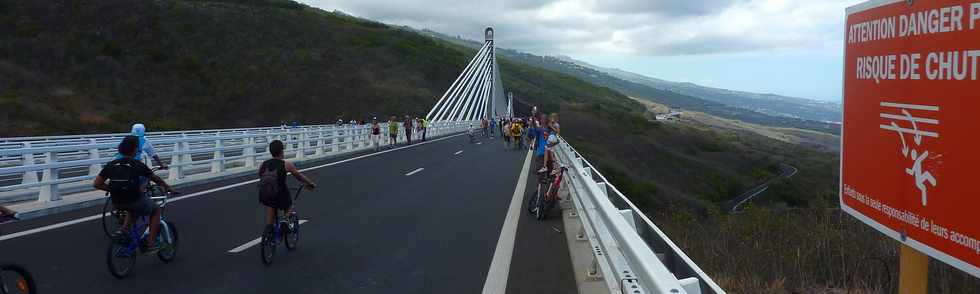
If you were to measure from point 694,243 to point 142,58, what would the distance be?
72137 millimetres

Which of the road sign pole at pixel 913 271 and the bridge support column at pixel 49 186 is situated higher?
the road sign pole at pixel 913 271

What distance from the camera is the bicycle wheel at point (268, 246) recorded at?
7.91 meters

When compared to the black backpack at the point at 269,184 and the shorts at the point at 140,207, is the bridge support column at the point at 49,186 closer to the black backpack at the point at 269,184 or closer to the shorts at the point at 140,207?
the shorts at the point at 140,207

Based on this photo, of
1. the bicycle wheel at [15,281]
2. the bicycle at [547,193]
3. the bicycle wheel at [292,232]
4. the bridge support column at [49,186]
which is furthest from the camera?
the bridge support column at [49,186]

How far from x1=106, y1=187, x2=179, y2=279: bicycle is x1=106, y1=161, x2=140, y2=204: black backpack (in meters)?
0.33

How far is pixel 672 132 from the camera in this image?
98625 millimetres

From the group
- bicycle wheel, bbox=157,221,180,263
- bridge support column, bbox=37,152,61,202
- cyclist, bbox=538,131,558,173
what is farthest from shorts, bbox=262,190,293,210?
bridge support column, bbox=37,152,61,202

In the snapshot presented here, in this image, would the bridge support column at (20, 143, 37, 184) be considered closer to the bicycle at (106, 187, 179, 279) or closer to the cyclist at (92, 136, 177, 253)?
the bicycle at (106, 187, 179, 279)

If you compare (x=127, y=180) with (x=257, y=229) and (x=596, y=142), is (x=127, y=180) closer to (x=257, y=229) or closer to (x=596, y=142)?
(x=257, y=229)

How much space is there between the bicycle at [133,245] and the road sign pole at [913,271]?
6.55 metres

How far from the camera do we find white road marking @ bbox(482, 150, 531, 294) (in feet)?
23.1

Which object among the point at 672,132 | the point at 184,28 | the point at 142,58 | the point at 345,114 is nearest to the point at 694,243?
the point at 345,114

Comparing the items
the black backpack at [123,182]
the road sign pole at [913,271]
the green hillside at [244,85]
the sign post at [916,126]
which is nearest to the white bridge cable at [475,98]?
the green hillside at [244,85]

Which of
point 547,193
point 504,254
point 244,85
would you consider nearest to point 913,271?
point 504,254
